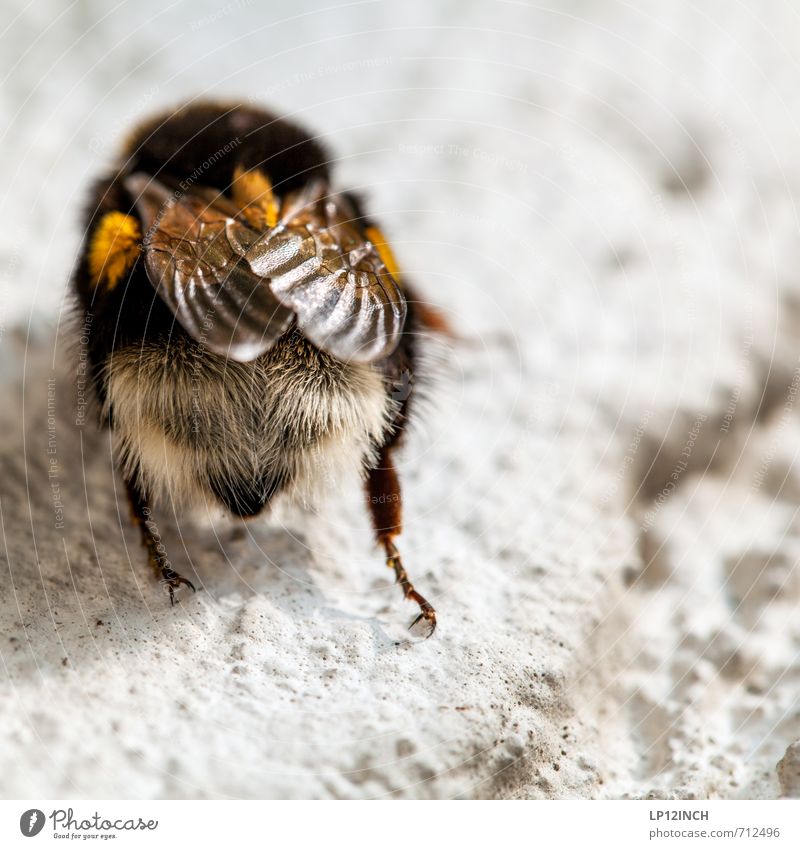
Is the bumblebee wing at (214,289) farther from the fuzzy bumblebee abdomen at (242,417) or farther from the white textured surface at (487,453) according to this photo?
the white textured surface at (487,453)

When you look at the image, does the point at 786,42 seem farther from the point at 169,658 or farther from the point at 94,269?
the point at 169,658

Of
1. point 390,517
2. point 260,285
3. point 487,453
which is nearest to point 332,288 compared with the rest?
point 260,285

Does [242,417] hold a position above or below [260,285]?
below

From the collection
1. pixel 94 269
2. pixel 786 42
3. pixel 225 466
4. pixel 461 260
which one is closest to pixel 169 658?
pixel 225 466

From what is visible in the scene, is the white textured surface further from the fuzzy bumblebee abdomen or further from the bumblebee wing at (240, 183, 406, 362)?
the bumblebee wing at (240, 183, 406, 362)

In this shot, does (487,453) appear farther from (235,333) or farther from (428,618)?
(235,333)

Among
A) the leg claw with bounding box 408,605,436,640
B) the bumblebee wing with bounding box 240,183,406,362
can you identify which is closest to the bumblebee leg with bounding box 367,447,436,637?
the leg claw with bounding box 408,605,436,640
